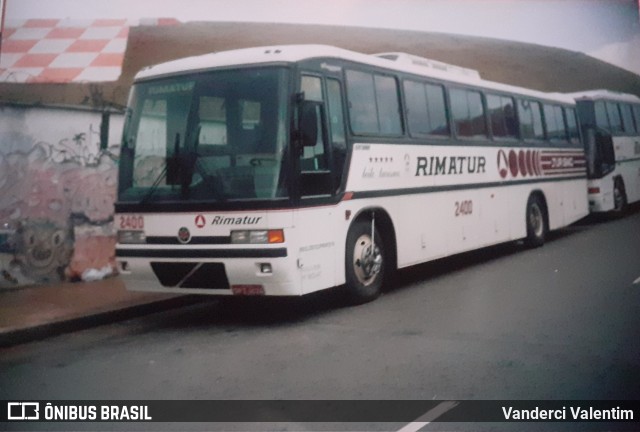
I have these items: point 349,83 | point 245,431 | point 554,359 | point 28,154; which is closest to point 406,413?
point 245,431

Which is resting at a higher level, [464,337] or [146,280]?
[146,280]

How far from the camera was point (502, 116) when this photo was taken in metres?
9.68

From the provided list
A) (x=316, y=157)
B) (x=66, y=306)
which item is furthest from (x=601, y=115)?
(x=66, y=306)

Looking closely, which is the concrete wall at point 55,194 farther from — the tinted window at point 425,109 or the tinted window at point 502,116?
the tinted window at point 502,116

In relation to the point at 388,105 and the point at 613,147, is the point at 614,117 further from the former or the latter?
the point at 388,105

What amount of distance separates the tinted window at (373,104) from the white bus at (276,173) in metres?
0.02

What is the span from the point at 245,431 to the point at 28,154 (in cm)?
426

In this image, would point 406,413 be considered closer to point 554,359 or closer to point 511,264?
point 554,359

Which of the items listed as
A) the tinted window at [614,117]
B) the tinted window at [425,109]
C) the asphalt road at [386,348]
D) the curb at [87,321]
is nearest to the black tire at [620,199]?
the asphalt road at [386,348]

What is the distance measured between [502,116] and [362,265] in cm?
413

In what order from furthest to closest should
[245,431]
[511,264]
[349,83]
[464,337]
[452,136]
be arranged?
[511,264]
[452,136]
[349,83]
[464,337]
[245,431]

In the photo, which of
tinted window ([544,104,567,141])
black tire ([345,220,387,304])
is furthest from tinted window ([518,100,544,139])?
black tire ([345,220,387,304])

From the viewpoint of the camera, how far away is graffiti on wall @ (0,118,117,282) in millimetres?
6871

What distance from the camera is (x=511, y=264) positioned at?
9000 millimetres
